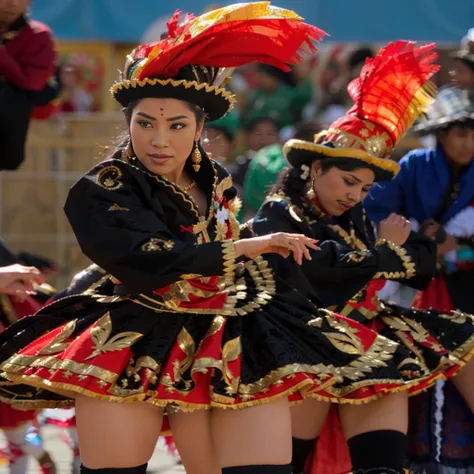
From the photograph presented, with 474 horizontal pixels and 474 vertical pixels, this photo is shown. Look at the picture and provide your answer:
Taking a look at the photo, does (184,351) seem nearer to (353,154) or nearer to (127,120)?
(127,120)

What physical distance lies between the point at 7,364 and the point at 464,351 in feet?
5.99

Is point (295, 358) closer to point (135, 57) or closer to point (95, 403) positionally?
point (95, 403)

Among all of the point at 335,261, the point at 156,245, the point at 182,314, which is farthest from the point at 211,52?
the point at 335,261

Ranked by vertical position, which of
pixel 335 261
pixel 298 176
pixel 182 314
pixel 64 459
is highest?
pixel 298 176

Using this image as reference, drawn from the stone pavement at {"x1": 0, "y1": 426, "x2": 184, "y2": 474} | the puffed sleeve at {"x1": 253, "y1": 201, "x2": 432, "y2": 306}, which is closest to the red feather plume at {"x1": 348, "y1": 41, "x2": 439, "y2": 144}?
the puffed sleeve at {"x1": 253, "y1": 201, "x2": 432, "y2": 306}

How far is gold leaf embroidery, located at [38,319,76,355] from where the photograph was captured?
12.4ft

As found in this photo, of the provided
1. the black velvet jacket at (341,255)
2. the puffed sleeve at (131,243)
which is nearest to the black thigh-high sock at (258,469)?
the puffed sleeve at (131,243)

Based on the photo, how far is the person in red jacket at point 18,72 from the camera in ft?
18.8

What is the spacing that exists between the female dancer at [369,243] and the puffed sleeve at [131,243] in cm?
73

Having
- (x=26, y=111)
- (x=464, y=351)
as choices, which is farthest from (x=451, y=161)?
(x=26, y=111)

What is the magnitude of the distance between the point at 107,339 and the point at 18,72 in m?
2.42

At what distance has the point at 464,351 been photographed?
467 cm

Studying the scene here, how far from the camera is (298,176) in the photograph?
16.1 feet

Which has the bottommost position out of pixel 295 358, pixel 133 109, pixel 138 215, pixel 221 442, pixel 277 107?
pixel 221 442
